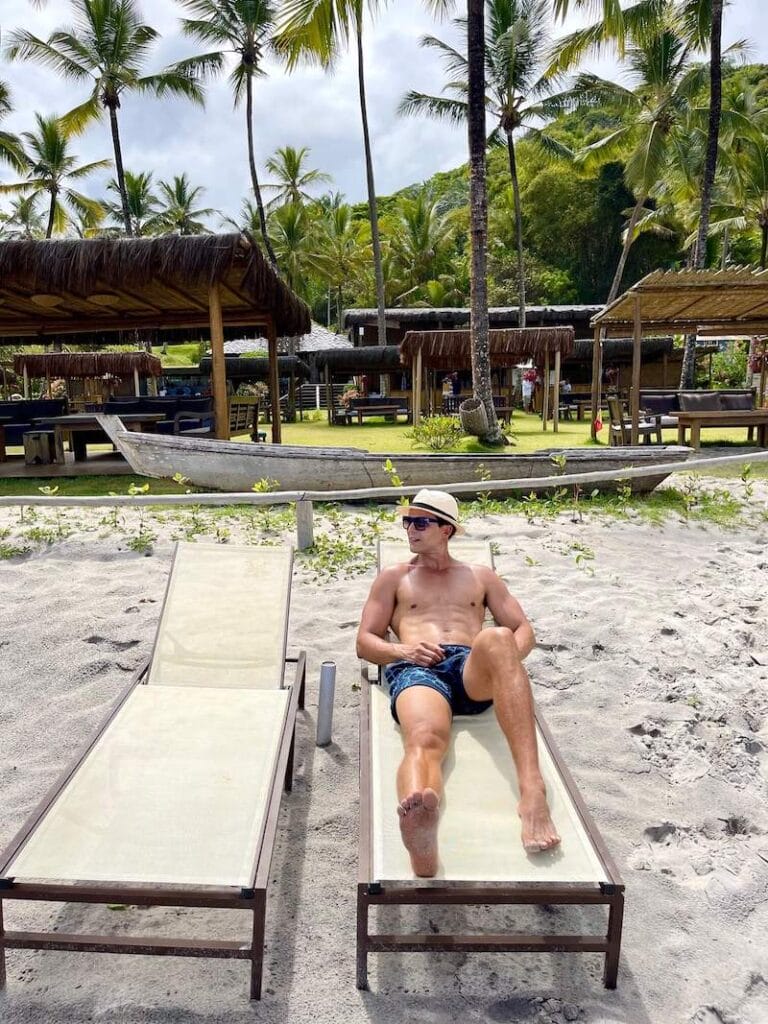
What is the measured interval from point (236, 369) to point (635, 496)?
2007 centimetres

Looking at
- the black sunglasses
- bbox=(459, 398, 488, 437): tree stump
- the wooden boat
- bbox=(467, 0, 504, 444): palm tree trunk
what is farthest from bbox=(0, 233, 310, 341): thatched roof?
the black sunglasses

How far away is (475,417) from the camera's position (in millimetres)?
11250

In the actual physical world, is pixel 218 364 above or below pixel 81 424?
above

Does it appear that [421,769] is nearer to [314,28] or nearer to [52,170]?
[314,28]

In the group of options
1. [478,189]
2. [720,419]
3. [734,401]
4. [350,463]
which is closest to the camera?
[350,463]

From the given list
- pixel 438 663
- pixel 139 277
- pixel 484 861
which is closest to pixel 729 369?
pixel 139 277

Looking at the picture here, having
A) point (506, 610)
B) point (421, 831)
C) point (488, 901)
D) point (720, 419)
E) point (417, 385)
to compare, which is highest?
point (417, 385)

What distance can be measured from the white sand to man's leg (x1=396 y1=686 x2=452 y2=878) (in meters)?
0.43

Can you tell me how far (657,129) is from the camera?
21.8m

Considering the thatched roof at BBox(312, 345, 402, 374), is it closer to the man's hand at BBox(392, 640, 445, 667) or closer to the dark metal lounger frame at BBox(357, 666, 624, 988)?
the man's hand at BBox(392, 640, 445, 667)

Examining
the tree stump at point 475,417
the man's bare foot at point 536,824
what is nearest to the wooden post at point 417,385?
the tree stump at point 475,417

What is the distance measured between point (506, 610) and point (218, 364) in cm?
788

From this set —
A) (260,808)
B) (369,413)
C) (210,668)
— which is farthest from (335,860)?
(369,413)

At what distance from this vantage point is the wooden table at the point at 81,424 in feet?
32.9
